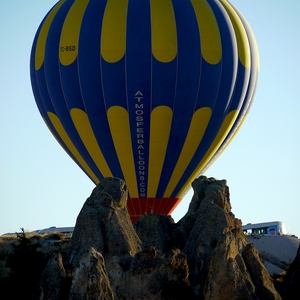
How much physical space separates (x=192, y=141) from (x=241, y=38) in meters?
5.41

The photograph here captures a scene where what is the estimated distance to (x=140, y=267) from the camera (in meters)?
33.8

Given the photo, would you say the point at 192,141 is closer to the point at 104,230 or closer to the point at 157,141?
the point at 157,141

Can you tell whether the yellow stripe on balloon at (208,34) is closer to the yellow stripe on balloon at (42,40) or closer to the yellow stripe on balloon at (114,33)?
the yellow stripe on balloon at (114,33)

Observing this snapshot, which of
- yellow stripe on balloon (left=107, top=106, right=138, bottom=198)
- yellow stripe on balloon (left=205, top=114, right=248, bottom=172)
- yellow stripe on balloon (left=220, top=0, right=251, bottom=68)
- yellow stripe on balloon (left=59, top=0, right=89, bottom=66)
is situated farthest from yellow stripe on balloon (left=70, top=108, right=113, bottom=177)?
yellow stripe on balloon (left=220, top=0, right=251, bottom=68)

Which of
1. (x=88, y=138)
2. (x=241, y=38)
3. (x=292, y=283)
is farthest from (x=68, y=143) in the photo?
(x=292, y=283)

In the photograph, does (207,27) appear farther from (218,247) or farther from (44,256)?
(218,247)

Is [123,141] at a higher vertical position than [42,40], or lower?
lower

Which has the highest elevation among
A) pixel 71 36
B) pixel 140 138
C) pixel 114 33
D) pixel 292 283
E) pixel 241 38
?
pixel 241 38

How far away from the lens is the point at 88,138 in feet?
167

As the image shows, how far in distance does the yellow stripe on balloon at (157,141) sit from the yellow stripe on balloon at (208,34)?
9.66 ft

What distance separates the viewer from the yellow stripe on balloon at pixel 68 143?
52.1m

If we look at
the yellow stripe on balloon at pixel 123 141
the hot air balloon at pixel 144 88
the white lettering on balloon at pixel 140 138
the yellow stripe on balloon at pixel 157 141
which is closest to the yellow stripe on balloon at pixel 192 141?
the hot air balloon at pixel 144 88

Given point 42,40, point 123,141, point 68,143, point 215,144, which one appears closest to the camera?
point 123,141

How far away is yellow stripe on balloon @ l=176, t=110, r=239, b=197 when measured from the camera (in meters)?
52.1
